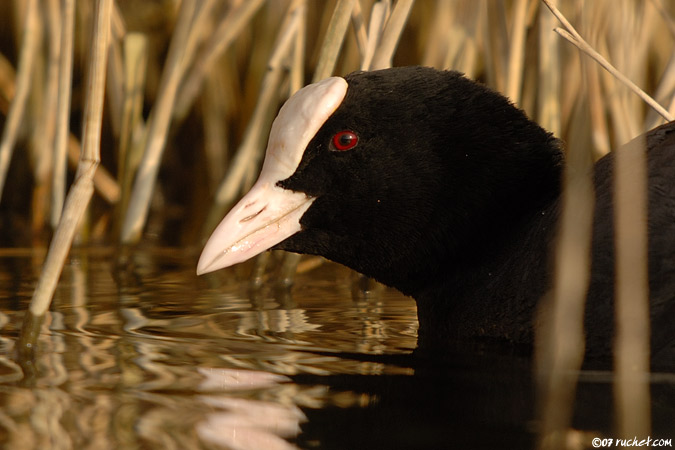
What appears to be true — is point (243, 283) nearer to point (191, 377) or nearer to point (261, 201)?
point (261, 201)

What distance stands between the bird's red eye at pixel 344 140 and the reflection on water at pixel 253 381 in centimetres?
47

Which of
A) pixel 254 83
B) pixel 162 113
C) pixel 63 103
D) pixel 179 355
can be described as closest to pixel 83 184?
pixel 179 355

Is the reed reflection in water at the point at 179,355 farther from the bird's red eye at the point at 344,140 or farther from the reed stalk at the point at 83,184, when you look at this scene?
the bird's red eye at the point at 344,140

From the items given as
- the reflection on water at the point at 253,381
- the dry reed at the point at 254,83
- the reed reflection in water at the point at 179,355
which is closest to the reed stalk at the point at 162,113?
the dry reed at the point at 254,83

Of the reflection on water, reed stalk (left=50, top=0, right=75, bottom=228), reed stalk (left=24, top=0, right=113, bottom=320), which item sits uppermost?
reed stalk (left=50, top=0, right=75, bottom=228)

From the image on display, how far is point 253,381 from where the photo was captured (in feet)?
7.44

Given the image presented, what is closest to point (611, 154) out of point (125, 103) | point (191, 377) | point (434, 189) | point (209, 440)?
point (434, 189)

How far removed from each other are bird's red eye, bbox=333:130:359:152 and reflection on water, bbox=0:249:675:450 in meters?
0.47

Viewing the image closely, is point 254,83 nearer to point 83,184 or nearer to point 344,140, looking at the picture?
point 344,140

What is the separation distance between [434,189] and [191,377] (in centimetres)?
81

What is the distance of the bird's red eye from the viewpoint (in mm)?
2711

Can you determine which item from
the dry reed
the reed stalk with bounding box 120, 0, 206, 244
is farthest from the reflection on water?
the reed stalk with bounding box 120, 0, 206, 244

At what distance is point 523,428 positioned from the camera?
6.28ft

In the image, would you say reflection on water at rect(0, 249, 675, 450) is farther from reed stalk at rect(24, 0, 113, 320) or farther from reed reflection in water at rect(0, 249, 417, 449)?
reed stalk at rect(24, 0, 113, 320)
